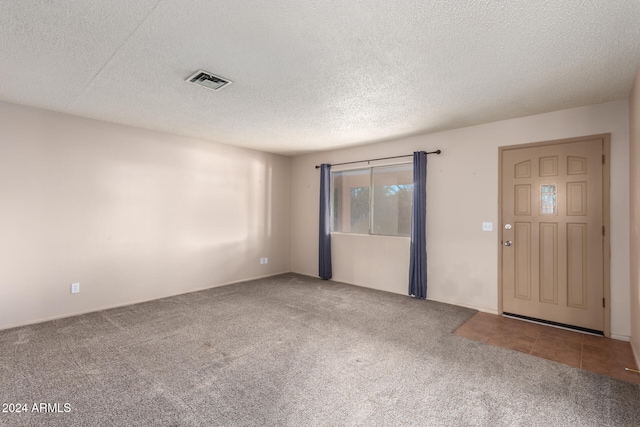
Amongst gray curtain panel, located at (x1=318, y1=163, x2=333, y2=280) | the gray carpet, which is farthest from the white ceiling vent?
gray curtain panel, located at (x1=318, y1=163, x2=333, y2=280)

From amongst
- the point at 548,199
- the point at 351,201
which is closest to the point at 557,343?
the point at 548,199

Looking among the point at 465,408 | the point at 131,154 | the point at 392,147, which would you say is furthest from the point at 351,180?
the point at 465,408

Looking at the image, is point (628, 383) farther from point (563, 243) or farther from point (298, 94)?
point (298, 94)

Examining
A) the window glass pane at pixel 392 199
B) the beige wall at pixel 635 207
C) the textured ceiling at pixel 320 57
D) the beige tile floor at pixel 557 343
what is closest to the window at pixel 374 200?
the window glass pane at pixel 392 199

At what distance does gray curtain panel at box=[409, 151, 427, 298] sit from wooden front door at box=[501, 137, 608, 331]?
99 centimetres

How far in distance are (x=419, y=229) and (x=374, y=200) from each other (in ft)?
3.42

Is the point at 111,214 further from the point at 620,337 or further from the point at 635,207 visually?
the point at 620,337

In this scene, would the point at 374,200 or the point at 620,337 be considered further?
the point at 374,200

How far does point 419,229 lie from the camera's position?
14.6ft

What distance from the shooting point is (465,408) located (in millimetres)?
1984

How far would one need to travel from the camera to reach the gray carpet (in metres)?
1.90

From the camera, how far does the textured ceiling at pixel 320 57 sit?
1.79m

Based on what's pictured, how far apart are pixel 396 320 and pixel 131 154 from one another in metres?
4.17

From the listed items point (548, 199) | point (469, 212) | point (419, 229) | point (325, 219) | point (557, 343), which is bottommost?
point (557, 343)
